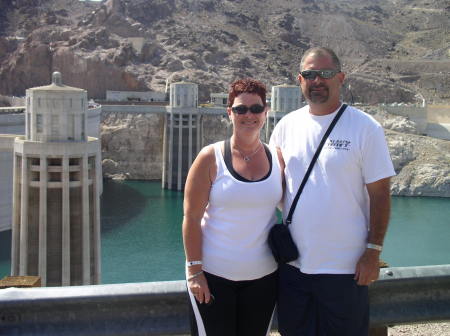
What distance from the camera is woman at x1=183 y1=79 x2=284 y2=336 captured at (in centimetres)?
382

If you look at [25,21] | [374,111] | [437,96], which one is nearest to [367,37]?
[437,96]

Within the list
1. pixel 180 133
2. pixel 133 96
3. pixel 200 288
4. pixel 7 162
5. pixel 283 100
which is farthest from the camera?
pixel 133 96

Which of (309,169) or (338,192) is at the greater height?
(309,169)

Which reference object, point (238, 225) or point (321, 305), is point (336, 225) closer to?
point (321, 305)

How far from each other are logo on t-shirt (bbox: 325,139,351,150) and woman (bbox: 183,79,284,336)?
0.38m

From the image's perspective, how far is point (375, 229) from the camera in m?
3.88

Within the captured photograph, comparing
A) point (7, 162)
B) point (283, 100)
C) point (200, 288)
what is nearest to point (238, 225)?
point (200, 288)

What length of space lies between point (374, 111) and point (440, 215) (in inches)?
689

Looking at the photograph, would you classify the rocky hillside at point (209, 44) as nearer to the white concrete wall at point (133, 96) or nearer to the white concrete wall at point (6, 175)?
the white concrete wall at point (133, 96)

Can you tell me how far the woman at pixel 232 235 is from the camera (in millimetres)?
3820

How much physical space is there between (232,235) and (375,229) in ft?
3.01

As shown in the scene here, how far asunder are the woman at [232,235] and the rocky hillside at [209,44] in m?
55.4

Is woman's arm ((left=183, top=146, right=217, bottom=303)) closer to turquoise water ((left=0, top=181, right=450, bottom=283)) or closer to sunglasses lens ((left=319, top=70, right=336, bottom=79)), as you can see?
sunglasses lens ((left=319, top=70, right=336, bottom=79))

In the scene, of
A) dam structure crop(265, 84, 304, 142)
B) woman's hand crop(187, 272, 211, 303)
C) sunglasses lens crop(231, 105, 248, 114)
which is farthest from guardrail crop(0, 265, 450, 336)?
dam structure crop(265, 84, 304, 142)
